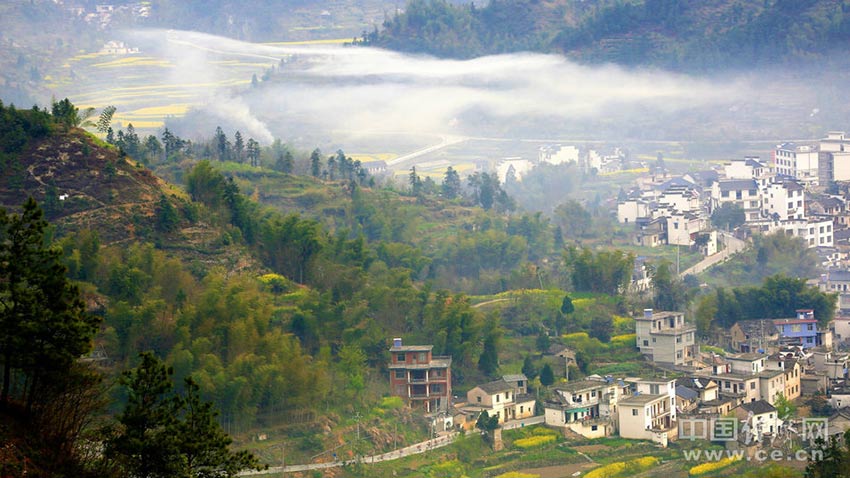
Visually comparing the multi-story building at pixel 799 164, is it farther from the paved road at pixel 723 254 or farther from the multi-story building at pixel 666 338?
the multi-story building at pixel 666 338

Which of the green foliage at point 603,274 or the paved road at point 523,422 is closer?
the paved road at point 523,422

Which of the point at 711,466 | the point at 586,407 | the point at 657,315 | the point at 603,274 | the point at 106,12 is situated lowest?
the point at 711,466

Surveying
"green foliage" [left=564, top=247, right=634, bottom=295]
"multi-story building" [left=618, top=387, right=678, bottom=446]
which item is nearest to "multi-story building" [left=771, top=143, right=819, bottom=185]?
"green foliage" [left=564, top=247, right=634, bottom=295]

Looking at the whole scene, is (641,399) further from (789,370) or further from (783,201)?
(783,201)

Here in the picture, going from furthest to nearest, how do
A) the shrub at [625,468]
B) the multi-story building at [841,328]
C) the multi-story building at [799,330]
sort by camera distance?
the multi-story building at [841,328]
the multi-story building at [799,330]
the shrub at [625,468]

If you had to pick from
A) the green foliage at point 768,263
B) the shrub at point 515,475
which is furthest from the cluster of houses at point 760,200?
the shrub at point 515,475

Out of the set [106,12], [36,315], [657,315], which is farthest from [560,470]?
[106,12]
